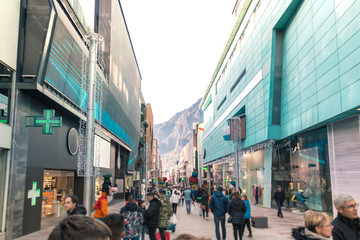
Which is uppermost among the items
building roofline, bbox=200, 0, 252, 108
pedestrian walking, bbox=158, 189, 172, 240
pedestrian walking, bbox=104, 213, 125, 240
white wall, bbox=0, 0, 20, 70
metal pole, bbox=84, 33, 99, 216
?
building roofline, bbox=200, 0, 252, 108

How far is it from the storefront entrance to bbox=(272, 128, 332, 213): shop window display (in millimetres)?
14916

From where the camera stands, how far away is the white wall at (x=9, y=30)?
36.7 feet

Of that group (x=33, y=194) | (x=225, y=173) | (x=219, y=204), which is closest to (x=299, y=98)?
(x=219, y=204)

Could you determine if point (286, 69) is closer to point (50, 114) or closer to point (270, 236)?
point (270, 236)

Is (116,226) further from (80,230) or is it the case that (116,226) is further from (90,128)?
(90,128)

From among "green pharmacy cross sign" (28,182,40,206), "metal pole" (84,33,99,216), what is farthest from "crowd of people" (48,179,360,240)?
"green pharmacy cross sign" (28,182,40,206)

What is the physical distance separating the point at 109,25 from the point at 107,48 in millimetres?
2417

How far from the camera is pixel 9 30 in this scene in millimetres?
11664

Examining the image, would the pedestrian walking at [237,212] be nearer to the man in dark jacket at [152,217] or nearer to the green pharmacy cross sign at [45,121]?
the man in dark jacket at [152,217]

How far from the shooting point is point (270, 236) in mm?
12000

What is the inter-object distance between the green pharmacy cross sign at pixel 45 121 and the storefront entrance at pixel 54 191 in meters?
5.24

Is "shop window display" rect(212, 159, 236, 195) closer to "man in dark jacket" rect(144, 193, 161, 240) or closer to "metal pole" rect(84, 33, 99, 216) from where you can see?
"metal pole" rect(84, 33, 99, 216)

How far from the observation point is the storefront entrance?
17.7 metres

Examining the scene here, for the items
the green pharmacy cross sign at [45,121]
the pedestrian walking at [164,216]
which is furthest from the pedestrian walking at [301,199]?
the green pharmacy cross sign at [45,121]
